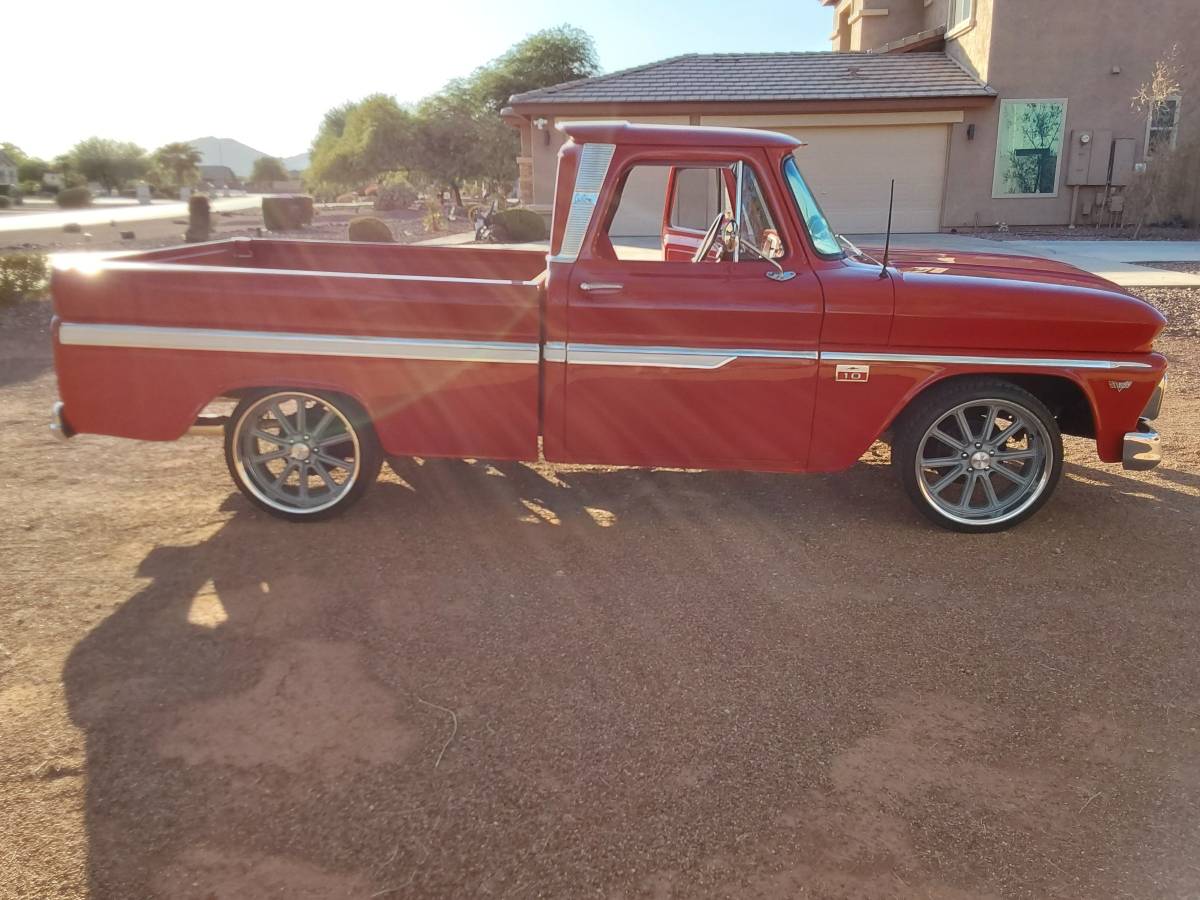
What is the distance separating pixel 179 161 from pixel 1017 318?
314 ft

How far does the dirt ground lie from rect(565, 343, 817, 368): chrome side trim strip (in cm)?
93

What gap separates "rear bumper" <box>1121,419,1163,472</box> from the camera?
439 centimetres

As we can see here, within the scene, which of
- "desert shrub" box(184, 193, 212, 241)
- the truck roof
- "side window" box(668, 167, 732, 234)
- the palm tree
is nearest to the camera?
the truck roof

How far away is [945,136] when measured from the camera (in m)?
20.6

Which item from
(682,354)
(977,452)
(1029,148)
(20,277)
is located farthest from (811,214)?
(1029,148)

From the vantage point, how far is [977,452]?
15.1ft

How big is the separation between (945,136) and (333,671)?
2113cm

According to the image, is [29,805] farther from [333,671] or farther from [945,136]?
[945,136]

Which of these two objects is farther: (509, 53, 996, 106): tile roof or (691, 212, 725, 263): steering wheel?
(509, 53, 996, 106): tile roof

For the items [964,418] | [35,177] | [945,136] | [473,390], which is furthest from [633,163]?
[35,177]

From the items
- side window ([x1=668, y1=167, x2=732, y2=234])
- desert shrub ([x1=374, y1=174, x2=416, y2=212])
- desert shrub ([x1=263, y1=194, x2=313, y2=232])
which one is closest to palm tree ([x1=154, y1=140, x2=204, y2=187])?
Answer: desert shrub ([x1=374, y1=174, x2=416, y2=212])

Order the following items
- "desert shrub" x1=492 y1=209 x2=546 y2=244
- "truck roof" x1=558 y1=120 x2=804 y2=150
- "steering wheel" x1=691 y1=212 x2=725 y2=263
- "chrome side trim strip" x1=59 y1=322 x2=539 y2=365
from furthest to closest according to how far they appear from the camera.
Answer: "desert shrub" x1=492 y1=209 x2=546 y2=244, "steering wheel" x1=691 y1=212 x2=725 y2=263, "chrome side trim strip" x1=59 y1=322 x2=539 y2=365, "truck roof" x1=558 y1=120 x2=804 y2=150

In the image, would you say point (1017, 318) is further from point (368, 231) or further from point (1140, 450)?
point (368, 231)

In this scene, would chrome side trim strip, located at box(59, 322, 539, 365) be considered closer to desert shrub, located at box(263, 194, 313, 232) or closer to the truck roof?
the truck roof
